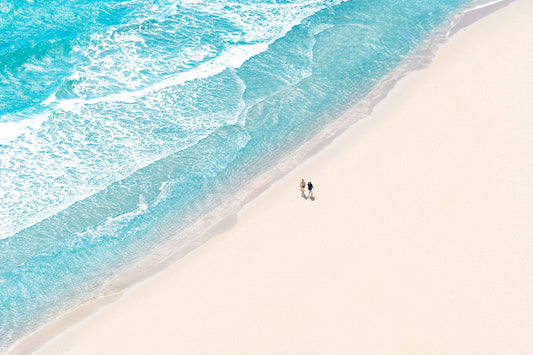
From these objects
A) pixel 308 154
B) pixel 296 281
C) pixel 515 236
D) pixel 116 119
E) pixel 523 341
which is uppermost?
pixel 116 119

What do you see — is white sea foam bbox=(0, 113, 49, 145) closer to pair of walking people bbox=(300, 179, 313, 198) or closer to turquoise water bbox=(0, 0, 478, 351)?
turquoise water bbox=(0, 0, 478, 351)

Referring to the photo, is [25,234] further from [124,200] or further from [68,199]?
[124,200]

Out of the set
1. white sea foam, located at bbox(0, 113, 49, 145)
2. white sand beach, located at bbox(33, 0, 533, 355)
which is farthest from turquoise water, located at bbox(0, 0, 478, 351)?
white sand beach, located at bbox(33, 0, 533, 355)

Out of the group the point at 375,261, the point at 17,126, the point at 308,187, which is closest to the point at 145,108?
the point at 17,126

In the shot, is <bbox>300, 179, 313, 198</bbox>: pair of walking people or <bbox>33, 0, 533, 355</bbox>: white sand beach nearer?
<bbox>33, 0, 533, 355</bbox>: white sand beach

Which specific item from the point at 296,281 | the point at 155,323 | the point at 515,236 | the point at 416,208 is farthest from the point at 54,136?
the point at 515,236

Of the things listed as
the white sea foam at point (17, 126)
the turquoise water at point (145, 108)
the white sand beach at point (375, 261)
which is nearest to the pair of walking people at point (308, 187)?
the white sand beach at point (375, 261)
